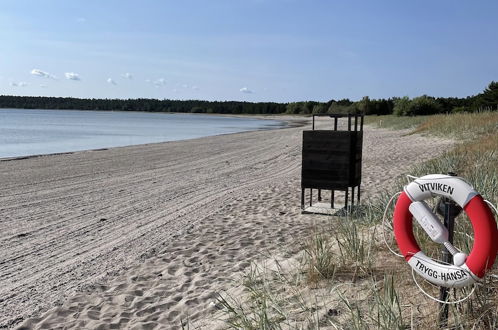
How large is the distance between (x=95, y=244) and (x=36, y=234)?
1055 millimetres

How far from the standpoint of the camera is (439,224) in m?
2.58

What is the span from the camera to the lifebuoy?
2.42 metres

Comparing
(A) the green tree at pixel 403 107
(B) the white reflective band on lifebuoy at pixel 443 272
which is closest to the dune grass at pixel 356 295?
(B) the white reflective band on lifebuoy at pixel 443 272

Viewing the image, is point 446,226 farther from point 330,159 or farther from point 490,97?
point 490,97

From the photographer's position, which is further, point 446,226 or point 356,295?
point 356,295

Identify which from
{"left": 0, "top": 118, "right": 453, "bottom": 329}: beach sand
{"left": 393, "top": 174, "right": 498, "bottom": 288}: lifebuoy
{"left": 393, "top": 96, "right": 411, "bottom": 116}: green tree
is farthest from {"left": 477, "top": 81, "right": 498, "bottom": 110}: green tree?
{"left": 393, "top": 174, "right": 498, "bottom": 288}: lifebuoy

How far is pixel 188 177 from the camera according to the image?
11.6m

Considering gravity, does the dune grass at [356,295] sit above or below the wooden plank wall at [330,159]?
below

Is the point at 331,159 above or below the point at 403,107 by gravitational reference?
above

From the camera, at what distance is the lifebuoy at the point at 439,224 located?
2416 mm

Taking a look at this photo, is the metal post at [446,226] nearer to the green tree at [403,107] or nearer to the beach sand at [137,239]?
the beach sand at [137,239]

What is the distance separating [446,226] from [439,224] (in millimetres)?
60

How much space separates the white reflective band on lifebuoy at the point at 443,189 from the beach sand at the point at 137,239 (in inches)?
70.8

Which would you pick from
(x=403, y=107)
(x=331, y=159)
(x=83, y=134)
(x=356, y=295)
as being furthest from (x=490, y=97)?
(x=356, y=295)
